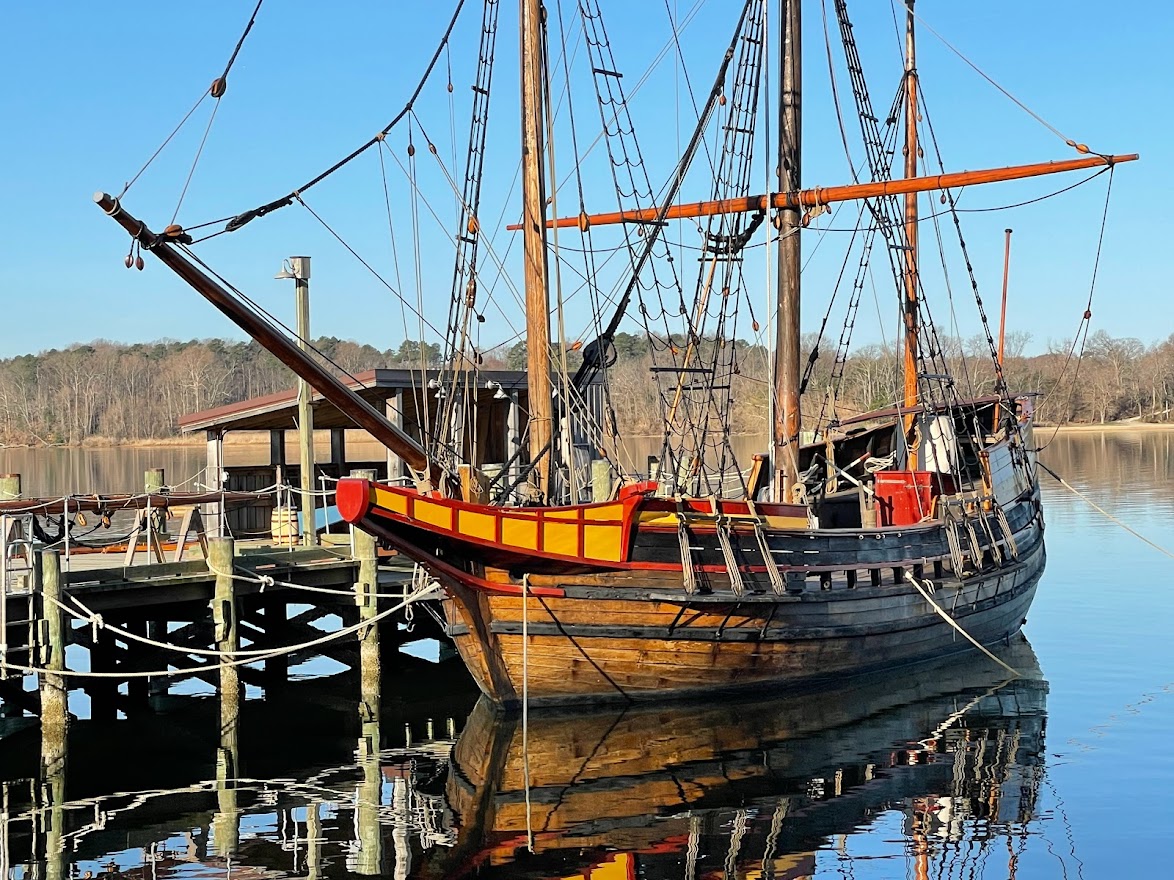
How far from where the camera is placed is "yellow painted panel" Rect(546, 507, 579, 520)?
49.2 feet

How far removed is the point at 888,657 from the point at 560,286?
702 cm

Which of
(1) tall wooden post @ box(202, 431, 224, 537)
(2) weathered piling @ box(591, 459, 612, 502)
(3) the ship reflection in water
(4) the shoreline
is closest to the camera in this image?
(3) the ship reflection in water

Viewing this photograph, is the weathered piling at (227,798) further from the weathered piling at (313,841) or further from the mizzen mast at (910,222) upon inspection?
the mizzen mast at (910,222)

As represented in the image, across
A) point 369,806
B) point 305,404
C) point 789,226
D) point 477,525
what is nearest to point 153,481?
point 305,404

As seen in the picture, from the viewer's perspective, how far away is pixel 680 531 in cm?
1568

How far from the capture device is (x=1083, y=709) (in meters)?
16.9

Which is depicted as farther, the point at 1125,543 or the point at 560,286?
the point at 1125,543

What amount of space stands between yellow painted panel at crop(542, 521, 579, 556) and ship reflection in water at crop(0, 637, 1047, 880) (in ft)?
6.72

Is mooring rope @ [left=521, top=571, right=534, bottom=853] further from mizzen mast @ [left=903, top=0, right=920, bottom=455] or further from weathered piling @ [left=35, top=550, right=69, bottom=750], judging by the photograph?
mizzen mast @ [left=903, top=0, right=920, bottom=455]

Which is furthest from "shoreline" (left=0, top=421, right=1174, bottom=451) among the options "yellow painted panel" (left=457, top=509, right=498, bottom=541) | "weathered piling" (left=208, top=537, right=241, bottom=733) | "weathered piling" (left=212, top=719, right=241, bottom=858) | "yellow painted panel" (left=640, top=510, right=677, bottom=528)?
"yellow painted panel" (left=457, top=509, right=498, bottom=541)

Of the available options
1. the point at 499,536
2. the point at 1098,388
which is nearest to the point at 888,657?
the point at 499,536

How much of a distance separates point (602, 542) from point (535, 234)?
148 inches

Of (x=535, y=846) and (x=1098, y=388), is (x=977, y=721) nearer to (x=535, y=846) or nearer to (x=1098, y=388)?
(x=535, y=846)

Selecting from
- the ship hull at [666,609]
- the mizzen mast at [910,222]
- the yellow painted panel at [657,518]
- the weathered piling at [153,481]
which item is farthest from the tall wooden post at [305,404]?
the mizzen mast at [910,222]
